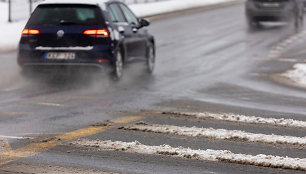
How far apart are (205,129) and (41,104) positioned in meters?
3.41

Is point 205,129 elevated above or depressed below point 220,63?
above

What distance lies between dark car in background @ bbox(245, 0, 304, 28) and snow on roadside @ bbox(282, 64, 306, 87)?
13156 mm

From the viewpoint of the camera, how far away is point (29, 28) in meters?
15.0

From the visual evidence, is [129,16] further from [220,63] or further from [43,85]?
[220,63]

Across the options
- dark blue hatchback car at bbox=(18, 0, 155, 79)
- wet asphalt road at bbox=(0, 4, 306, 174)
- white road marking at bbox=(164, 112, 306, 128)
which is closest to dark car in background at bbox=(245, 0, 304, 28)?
wet asphalt road at bbox=(0, 4, 306, 174)

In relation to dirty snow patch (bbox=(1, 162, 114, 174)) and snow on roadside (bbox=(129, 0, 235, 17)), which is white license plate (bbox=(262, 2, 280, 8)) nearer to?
snow on roadside (bbox=(129, 0, 235, 17))

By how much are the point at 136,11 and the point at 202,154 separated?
29.2 meters

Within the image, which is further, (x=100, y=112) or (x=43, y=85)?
(x=43, y=85)

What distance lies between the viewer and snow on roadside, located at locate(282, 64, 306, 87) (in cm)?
1635

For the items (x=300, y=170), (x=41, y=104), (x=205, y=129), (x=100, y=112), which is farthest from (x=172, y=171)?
(x=41, y=104)

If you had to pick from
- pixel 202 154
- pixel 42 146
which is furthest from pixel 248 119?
pixel 42 146

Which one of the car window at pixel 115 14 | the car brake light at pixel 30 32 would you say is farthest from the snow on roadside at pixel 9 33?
the car brake light at pixel 30 32

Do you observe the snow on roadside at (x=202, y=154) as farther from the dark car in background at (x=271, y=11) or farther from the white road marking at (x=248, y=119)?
the dark car in background at (x=271, y=11)

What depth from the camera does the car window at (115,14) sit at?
50.8ft
